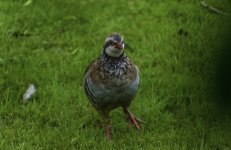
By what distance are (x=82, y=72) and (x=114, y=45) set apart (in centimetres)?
151

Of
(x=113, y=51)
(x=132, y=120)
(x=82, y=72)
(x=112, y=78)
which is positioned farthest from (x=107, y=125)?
(x=82, y=72)

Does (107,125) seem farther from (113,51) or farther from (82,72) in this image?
(82,72)

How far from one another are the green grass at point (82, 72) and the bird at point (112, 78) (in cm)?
44

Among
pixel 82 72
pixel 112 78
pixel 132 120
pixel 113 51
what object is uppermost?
pixel 113 51

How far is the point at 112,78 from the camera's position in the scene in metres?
3.93

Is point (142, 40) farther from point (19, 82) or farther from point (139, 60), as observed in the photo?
point (19, 82)

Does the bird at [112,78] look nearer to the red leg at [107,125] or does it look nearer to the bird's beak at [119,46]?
the bird's beak at [119,46]

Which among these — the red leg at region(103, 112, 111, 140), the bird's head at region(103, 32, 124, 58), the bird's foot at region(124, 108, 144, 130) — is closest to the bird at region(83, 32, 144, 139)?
the bird's head at region(103, 32, 124, 58)

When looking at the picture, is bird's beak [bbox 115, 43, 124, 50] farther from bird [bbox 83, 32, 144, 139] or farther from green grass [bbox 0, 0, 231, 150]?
green grass [bbox 0, 0, 231, 150]

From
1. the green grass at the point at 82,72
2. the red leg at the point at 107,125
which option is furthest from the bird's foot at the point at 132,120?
the red leg at the point at 107,125

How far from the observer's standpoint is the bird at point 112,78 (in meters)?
3.92

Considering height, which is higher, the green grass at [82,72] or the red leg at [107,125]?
the red leg at [107,125]

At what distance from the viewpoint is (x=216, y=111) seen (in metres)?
1.08

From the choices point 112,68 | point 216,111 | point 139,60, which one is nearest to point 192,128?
point 112,68
